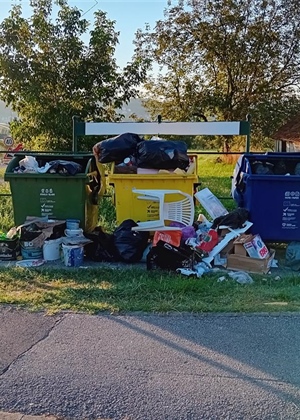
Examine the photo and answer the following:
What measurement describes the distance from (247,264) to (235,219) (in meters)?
0.58

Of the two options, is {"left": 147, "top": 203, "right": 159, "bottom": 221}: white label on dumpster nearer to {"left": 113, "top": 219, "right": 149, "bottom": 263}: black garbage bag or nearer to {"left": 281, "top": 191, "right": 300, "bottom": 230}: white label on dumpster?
{"left": 113, "top": 219, "right": 149, "bottom": 263}: black garbage bag

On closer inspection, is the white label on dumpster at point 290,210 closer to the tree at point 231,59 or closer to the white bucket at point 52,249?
the white bucket at point 52,249

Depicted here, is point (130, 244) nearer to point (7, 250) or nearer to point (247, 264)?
point (247, 264)

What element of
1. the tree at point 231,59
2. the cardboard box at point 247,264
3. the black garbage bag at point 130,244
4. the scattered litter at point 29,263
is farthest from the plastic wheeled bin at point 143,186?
the tree at point 231,59

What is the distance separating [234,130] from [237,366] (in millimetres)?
4095

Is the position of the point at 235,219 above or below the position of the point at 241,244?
above

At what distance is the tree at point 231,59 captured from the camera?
1919 centimetres

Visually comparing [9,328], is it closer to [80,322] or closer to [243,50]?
[80,322]

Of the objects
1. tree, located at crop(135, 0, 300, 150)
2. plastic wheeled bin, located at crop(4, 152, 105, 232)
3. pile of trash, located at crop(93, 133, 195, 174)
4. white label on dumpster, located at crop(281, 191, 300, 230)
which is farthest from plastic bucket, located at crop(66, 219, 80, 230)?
tree, located at crop(135, 0, 300, 150)

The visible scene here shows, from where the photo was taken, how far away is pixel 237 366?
2.83 meters

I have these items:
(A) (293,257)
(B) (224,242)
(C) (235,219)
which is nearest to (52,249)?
(B) (224,242)

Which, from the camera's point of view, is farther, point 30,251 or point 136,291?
point 30,251

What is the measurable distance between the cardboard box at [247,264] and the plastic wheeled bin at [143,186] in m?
0.96

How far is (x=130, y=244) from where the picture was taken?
500 centimetres
